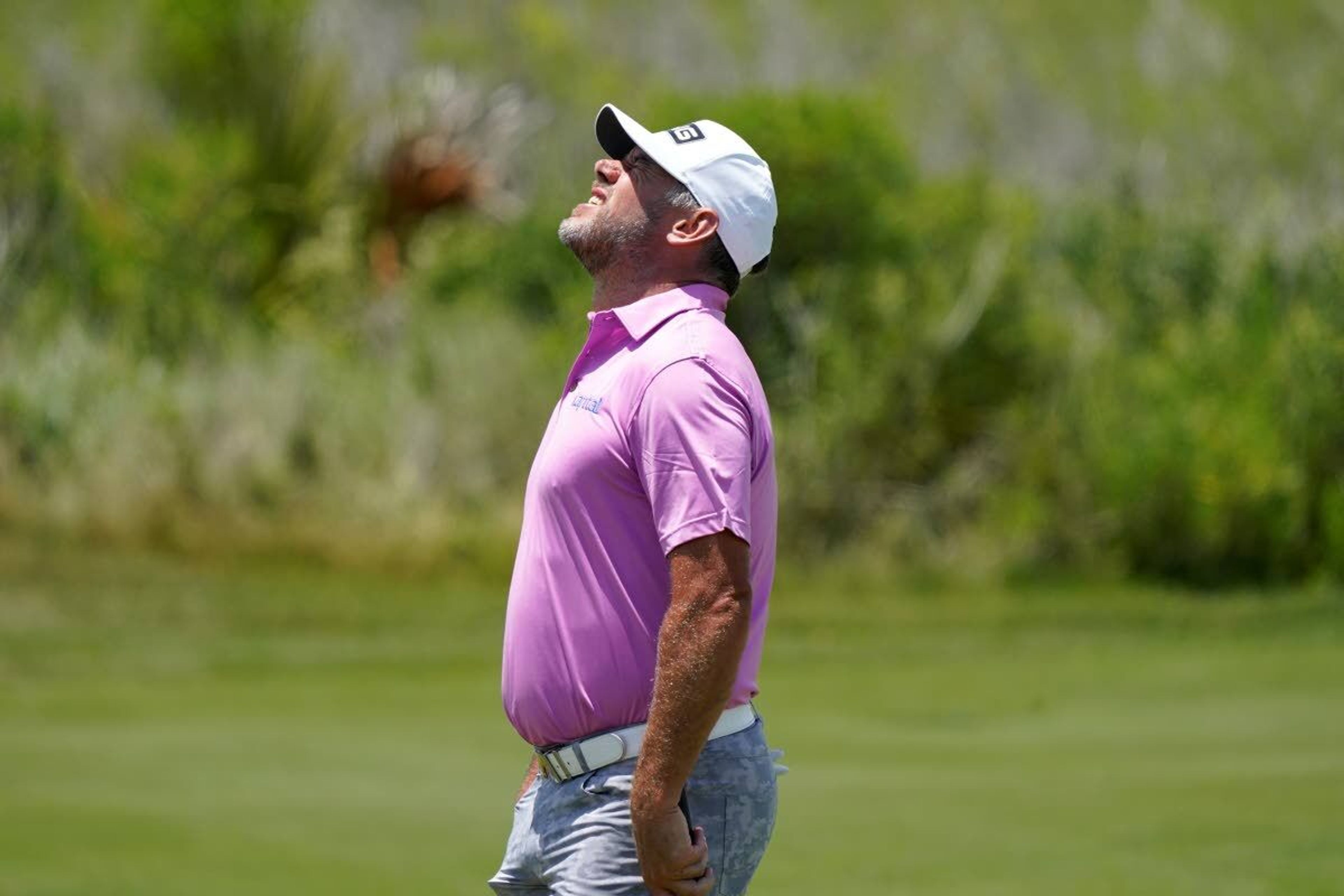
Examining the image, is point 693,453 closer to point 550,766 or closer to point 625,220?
point 625,220

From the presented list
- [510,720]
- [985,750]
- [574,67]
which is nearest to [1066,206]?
[985,750]

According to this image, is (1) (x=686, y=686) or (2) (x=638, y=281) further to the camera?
(2) (x=638, y=281)

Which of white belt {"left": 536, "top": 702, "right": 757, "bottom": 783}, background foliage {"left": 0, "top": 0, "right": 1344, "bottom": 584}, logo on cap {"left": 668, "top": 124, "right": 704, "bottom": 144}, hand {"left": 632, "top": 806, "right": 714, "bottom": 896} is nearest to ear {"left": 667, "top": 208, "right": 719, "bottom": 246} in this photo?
logo on cap {"left": 668, "top": 124, "right": 704, "bottom": 144}

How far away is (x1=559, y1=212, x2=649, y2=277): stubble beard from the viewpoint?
344 cm

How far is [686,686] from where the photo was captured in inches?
122

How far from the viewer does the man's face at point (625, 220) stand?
11.3ft

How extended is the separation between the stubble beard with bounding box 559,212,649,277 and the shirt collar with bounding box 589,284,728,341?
81 millimetres

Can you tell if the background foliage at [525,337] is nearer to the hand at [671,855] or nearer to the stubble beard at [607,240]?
the stubble beard at [607,240]

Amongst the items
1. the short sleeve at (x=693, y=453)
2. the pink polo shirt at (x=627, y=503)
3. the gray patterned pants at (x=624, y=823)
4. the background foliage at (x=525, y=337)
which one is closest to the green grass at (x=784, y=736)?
the background foliage at (x=525, y=337)

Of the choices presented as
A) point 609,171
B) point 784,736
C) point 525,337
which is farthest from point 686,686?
point 525,337

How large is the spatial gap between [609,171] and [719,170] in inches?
8.0

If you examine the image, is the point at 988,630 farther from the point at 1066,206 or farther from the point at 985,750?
the point at 1066,206

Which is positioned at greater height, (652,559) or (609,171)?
(609,171)

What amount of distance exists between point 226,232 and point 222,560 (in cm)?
699
